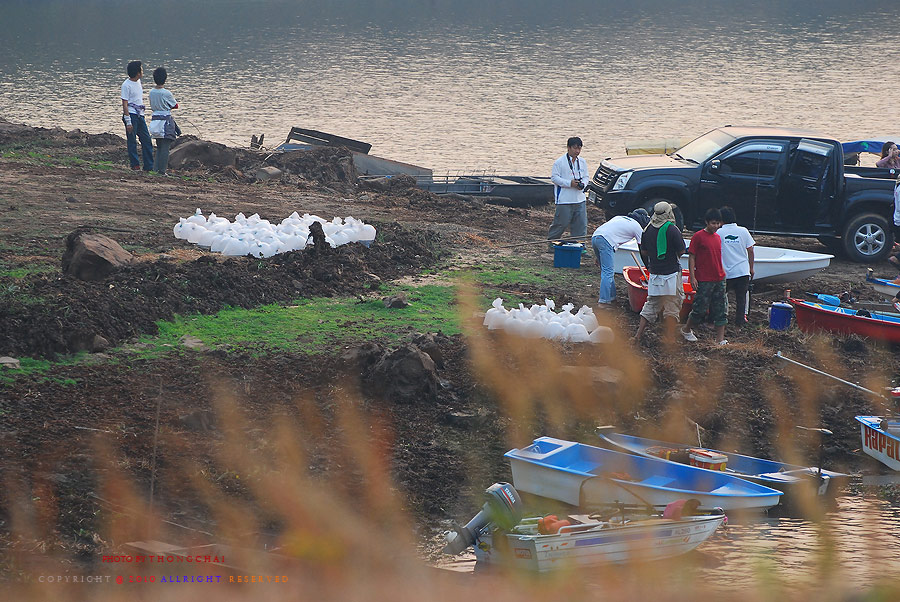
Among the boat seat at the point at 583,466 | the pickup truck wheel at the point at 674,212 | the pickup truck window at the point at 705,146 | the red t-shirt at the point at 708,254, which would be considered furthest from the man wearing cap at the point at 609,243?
the boat seat at the point at 583,466

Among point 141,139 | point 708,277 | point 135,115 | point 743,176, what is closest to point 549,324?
point 708,277

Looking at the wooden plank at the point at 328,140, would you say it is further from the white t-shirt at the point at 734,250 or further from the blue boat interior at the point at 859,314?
the blue boat interior at the point at 859,314

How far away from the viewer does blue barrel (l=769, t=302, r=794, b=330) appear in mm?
13367

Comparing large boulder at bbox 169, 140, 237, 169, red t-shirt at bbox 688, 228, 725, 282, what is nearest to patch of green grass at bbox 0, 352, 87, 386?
red t-shirt at bbox 688, 228, 725, 282

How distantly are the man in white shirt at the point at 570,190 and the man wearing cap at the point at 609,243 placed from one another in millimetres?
2054

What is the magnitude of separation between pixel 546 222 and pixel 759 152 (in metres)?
4.34

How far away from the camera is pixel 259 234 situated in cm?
1486

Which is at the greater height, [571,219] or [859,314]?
[571,219]

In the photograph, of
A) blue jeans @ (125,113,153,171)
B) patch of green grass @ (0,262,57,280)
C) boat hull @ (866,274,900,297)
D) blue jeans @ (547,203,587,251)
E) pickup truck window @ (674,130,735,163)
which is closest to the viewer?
patch of green grass @ (0,262,57,280)

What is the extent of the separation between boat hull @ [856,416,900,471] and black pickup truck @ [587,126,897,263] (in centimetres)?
758

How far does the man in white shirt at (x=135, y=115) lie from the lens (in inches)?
744

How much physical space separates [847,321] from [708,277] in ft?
6.59

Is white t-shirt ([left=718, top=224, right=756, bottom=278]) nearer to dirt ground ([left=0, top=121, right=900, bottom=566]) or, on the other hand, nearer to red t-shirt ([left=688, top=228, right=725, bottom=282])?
red t-shirt ([left=688, top=228, right=725, bottom=282])

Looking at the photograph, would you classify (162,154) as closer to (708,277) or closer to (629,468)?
(708,277)
